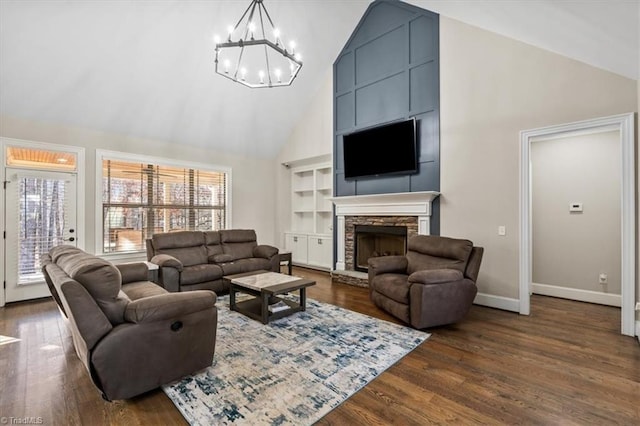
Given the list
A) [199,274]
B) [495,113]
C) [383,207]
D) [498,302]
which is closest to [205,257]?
[199,274]

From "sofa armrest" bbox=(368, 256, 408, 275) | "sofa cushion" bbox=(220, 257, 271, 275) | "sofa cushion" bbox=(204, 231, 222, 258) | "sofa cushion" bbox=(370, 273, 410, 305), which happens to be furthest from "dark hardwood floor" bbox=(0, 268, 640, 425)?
"sofa cushion" bbox=(204, 231, 222, 258)

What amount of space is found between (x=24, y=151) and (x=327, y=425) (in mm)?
5304

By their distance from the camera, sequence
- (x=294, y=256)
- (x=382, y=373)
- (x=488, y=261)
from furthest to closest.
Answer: (x=294, y=256)
(x=488, y=261)
(x=382, y=373)

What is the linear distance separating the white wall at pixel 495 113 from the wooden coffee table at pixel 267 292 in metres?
2.40

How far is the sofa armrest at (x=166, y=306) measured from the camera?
1.99 m

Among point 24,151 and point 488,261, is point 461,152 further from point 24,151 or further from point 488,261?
point 24,151

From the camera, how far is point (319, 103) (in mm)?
6297

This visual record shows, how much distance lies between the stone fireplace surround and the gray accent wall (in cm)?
19

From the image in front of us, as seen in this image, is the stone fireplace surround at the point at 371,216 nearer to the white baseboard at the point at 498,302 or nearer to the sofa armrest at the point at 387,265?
the sofa armrest at the point at 387,265

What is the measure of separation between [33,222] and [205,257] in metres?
2.36

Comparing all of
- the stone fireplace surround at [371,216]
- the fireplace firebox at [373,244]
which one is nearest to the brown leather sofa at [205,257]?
the stone fireplace surround at [371,216]

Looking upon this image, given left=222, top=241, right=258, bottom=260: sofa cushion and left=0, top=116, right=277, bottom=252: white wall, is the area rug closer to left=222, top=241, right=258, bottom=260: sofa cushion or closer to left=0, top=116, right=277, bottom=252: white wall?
left=222, top=241, right=258, bottom=260: sofa cushion

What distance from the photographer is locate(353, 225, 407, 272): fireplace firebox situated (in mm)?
5191

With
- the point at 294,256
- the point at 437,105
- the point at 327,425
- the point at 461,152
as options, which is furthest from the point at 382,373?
the point at 294,256
